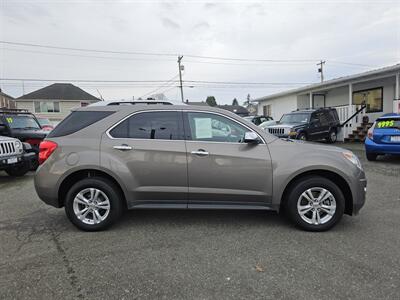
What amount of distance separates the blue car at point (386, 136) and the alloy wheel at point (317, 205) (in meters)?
5.75

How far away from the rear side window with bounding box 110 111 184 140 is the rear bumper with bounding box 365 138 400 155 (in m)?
7.12

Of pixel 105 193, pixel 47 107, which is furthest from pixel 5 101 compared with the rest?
pixel 105 193

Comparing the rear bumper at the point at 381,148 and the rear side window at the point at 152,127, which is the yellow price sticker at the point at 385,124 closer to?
the rear bumper at the point at 381,148

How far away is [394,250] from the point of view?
10.4 feet

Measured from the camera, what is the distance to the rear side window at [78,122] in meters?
3.84

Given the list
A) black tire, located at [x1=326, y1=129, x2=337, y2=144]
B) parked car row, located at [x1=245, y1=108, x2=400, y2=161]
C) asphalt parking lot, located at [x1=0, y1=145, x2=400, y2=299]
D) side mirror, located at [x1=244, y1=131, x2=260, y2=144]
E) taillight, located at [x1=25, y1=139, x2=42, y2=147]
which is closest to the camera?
asphalt parking lot, located at [x1=0, y1=145, x2=400, y2=299]

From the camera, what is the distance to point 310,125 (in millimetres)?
13250

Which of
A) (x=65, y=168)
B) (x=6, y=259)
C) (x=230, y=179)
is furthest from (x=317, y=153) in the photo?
(x=6, y=259)

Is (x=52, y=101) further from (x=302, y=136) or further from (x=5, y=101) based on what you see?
(x=302, y=136)

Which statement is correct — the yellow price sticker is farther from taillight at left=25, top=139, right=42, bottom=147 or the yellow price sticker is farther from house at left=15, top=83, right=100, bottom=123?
house at left=15, top=83, right=100, bottom=123

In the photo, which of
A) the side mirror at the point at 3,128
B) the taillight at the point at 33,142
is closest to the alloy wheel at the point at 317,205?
the taillight at the point at 33,142

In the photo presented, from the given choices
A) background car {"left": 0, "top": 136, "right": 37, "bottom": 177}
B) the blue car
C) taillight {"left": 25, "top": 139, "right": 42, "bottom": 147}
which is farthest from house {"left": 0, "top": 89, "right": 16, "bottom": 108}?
the blue car

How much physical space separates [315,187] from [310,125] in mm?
10423

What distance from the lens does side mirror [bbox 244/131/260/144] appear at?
3613 millimetres
